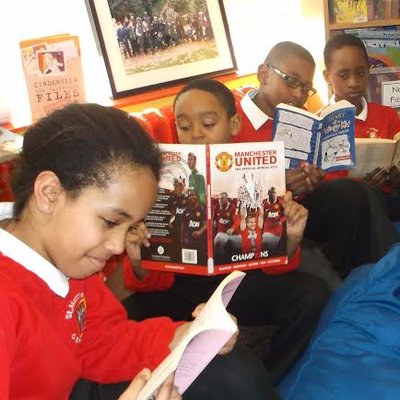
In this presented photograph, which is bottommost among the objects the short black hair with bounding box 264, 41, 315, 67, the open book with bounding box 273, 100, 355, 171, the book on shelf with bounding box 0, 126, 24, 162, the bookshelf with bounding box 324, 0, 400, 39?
the open book with bounding box 273, 100, 355, 171

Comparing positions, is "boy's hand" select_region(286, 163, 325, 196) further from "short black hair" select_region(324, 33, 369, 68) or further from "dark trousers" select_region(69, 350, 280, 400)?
"short black hair" select_region(324, 33, 369, 68)

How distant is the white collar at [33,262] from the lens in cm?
77

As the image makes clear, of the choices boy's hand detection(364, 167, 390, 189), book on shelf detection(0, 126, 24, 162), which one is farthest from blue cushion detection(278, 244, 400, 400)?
book on shelf detection(0, 126, 24, 162)

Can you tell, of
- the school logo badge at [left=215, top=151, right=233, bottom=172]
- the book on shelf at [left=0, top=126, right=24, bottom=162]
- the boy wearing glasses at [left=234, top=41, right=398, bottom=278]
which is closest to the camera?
the school logo badge at [left=215, top=151, right=233, bottom=172]

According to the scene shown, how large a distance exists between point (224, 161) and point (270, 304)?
0.36 m

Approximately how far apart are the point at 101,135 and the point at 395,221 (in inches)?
48.4

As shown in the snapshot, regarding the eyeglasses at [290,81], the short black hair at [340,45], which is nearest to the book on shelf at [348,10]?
the short black hair at [340,45]

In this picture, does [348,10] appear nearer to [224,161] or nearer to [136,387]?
[224,161]

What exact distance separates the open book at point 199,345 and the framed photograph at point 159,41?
1402mm

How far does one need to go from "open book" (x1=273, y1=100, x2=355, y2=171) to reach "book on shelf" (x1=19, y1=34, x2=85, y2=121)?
686mm

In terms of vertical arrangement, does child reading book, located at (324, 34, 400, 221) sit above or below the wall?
below

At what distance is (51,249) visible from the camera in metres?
0.81

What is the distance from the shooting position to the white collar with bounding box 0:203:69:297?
771mm

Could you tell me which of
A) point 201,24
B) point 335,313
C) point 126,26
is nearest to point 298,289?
point 335,313
